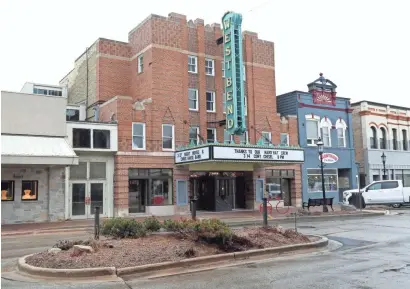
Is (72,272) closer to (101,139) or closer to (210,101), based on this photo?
(101,139)

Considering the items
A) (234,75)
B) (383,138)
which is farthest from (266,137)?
(383,138)

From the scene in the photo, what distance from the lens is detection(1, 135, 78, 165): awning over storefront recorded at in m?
20.3

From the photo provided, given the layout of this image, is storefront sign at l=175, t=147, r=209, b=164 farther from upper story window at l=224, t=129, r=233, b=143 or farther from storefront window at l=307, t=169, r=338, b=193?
storefront window at l=307, t=169, r=338, b=193

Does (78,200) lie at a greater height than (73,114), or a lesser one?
lesser

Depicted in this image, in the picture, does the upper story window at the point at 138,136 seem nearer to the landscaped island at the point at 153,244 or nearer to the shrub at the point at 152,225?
the landscaped island at the point at 153,244

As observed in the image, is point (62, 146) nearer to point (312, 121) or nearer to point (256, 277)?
point (256, 277)

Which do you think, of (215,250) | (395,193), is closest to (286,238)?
(215,250)

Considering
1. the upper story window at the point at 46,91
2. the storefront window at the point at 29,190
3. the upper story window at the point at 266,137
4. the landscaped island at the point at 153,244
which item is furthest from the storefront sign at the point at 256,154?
the upper story window at the point at 46,91

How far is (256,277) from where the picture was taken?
8.66 m

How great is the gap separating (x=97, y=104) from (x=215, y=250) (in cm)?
2133

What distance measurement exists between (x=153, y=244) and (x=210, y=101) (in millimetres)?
20873

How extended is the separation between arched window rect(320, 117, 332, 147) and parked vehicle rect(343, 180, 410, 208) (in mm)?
4947

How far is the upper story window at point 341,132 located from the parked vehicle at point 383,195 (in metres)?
5.53

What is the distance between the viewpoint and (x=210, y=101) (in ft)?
102
